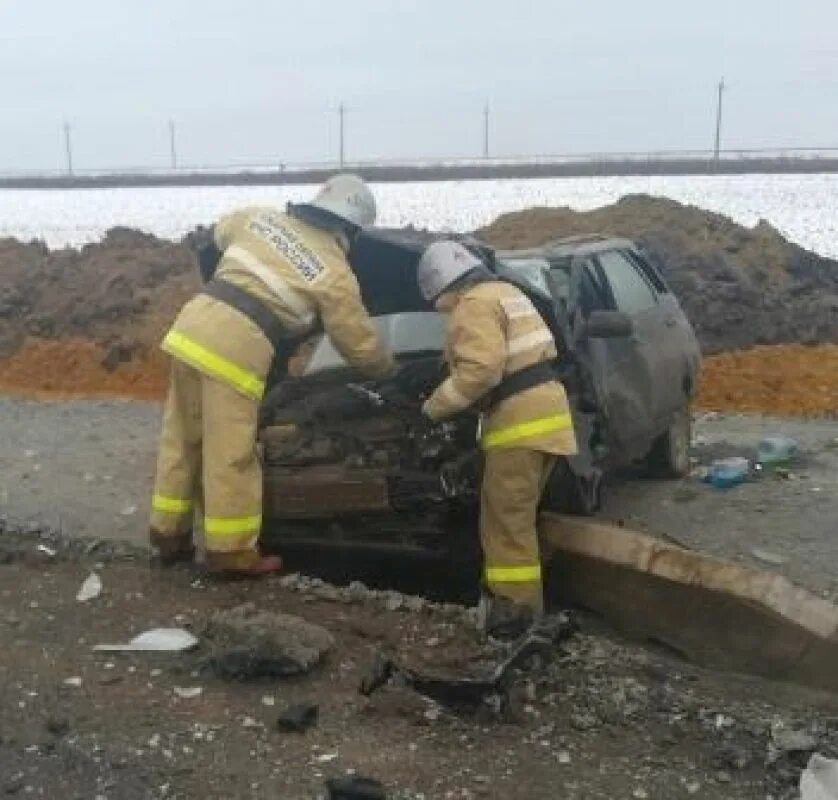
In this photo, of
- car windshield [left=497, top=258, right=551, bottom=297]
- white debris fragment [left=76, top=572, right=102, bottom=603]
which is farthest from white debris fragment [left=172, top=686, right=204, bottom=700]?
car windshield [left=497, top=258, right=551, bottom=297]

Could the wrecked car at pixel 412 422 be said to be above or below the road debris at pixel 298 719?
above

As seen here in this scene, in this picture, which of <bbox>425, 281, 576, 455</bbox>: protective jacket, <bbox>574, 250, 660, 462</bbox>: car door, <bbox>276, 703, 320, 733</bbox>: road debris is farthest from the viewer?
<bbox>574, 250, 660, 462</bbox>: car door

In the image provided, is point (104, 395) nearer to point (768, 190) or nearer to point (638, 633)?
point (638, 633)

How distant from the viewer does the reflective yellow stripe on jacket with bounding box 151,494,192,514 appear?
6.55m

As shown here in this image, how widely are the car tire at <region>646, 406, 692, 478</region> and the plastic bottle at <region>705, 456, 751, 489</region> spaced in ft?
0.72

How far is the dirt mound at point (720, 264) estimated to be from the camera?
15.0 meters

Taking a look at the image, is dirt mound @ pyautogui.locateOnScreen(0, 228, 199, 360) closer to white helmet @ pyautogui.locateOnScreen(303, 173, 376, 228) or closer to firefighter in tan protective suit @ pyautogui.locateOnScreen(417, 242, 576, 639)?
white helmet @ pyautogui.locateOnScreen(303, 173, 376, 228)

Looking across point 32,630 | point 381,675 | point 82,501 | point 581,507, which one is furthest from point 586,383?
point 82,501

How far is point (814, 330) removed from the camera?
593 inches

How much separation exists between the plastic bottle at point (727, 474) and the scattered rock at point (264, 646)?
4198mm

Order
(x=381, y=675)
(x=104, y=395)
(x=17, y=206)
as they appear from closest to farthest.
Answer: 1. (x=381, y=675)
2. (x=104, y=395)
3. (x=17, y=206)

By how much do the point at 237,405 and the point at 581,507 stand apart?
→ 6.26 ft

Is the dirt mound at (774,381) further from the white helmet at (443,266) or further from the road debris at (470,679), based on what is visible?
the road debris at (470,679)

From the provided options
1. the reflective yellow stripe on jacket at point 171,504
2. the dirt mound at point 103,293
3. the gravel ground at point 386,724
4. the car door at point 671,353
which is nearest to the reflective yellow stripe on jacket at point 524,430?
the gravel ground at point 386,724
